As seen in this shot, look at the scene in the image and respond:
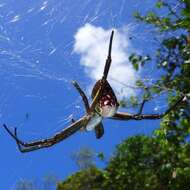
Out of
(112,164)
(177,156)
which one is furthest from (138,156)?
(177,156)

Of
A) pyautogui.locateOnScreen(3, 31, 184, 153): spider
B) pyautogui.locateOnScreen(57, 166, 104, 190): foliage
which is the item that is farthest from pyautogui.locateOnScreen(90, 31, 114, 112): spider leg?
pyautogui.locateOnScreen(57, 166, 104, 190): foliage

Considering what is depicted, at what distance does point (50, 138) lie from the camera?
2088 mm

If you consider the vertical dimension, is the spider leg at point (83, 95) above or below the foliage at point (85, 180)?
below

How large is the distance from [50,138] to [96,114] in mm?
198

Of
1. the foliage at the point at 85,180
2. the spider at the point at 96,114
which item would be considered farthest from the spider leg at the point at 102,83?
the foliage at the point at 85,180

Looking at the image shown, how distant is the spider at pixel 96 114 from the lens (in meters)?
2.04

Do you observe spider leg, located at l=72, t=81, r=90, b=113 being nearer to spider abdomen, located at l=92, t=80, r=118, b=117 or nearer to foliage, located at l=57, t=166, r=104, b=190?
A: spider abdomen, located at l=92, t=80, r=118, b=117

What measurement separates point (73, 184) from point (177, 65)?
5265 cm

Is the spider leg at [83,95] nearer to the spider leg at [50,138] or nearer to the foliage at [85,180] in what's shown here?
the spider leg at [50,138]

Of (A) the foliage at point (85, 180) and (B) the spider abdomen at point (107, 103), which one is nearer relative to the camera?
(B) the spider abdomen at point (107, 103)

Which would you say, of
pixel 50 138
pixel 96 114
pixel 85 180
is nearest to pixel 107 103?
pixel 96 114

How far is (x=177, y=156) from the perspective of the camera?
24.4 feet

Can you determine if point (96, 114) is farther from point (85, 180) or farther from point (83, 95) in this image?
point (85, 180)

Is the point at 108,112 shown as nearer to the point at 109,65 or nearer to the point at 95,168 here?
the point at 109,65
